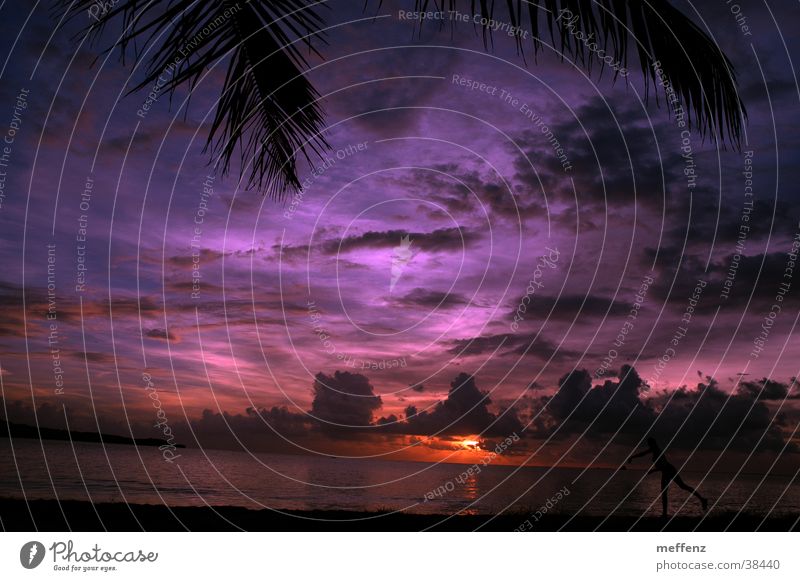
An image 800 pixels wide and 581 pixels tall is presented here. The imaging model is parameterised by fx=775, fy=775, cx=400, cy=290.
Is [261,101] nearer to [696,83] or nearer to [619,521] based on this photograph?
[696,83]

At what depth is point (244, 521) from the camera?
16.2 m

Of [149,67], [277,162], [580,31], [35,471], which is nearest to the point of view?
[580,31]

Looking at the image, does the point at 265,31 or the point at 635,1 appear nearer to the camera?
the point at 635,1

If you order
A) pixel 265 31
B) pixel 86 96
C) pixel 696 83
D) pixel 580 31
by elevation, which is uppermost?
pixel 86 96

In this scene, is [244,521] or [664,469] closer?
[664,469]

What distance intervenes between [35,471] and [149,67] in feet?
229

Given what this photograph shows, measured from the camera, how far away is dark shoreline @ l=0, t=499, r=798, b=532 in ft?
46.1

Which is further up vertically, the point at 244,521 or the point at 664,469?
the point at 664,469

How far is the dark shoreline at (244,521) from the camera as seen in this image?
14.0 m

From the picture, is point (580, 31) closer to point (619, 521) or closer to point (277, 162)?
point (277, 162)

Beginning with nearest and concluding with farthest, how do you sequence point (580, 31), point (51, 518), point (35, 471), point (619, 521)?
point (580, 31), point (51, 518), point (619, 521), point (35, 471)
